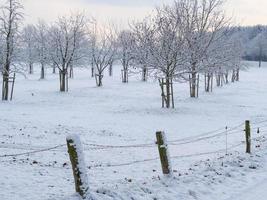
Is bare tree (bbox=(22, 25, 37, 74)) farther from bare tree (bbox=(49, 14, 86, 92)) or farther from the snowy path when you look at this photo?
the snowy path

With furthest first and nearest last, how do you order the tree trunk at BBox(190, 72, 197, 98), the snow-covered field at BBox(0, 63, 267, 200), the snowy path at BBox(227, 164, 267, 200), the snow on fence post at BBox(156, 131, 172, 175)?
1. the tree trunk at BBox(190, 72, 197, 98)
2. the snow on fence post at BBox(156, 131, 172, 175)
3. the snow-covered field at BBox(0, 63, 267, 200)
4. the snowy path at BBox(227, 164, 267, 200)

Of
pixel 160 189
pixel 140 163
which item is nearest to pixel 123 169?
pixel 140 163

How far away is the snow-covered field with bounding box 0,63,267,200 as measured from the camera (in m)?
9.95

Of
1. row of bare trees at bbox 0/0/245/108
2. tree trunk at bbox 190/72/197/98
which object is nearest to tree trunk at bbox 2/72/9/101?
row of bare trees at bbox 0/0/245/108

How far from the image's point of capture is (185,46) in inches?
1576

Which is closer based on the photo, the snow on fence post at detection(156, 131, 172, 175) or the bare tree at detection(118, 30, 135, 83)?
the snow on fence post at detection(156, 131, 172, 175)

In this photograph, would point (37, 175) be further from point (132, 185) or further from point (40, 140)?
point (40, 140)

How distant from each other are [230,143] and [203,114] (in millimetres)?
13635

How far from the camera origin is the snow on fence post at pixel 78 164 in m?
8.20

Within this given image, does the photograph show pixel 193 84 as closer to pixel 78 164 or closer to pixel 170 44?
pixel 170 44

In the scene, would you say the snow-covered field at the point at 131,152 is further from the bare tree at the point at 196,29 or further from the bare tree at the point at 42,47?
→ the bare tree at the point at 42,47

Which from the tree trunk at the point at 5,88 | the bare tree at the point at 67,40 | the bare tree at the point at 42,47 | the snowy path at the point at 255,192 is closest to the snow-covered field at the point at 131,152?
the snowy path at the point at 255,192

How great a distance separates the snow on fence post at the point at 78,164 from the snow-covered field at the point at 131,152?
0.86 ft

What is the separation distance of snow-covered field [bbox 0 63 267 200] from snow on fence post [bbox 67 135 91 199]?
0.26 meters
